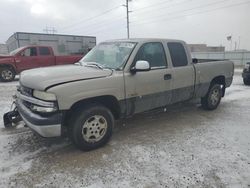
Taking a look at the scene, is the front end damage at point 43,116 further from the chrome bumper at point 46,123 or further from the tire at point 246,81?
the tire at point 246,81

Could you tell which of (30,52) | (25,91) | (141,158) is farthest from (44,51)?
(141,158)

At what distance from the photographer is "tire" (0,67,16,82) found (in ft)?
37.0

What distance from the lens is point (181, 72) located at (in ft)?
15.2

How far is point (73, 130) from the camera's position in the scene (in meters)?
3.27

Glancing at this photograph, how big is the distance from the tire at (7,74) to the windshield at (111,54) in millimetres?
8733

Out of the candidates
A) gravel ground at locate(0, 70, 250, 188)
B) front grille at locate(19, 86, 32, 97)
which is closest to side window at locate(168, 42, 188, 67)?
gravel ground at locate(0, 70, 250, 188)

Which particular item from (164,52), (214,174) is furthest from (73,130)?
(164,52)

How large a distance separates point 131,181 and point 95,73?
1.74 meters

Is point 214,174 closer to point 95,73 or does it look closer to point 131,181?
point 131,181

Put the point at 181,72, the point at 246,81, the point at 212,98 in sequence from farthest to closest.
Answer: the point at 246,81 → the point at 212,98 → the point at 181,72

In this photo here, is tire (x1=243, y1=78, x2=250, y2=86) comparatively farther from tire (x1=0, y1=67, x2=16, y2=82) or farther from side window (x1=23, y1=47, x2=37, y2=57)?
tire (x1=0, y1=67, x2=16, y2=82)

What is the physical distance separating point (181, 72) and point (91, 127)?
2.38 meters

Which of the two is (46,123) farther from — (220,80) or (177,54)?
(220,80)

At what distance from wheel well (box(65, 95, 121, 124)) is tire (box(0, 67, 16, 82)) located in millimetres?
9754
